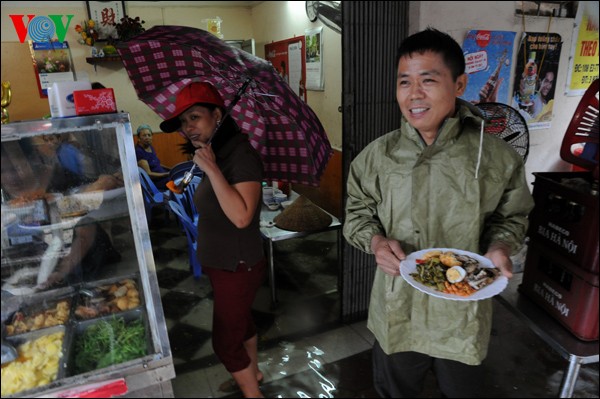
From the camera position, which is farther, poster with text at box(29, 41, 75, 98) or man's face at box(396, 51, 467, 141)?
poster with text at box(29, 41, 75, 98)

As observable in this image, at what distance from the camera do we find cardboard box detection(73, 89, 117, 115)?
1383 mm

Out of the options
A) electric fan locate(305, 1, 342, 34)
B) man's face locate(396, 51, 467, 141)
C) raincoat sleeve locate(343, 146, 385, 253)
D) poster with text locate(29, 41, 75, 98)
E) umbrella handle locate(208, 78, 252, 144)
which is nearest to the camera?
man's face locate(396, 51, 467, 141)

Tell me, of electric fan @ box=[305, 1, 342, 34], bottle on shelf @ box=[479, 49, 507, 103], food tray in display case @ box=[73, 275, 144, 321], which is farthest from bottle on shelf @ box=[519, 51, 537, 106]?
food tray in display case @ box=[73, 275, 144, 321]

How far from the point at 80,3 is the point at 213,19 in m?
2.00

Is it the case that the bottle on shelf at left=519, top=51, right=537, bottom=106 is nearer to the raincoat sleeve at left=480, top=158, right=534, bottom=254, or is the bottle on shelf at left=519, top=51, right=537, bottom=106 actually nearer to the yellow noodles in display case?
the raincoat sleeve at left=480, top=158, right=534, bottom=254

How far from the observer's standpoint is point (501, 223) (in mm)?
1784

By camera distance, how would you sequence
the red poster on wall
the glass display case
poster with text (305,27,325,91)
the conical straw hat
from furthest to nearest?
1. the red poster on wall
2. poster with text (305,27,325,91)
3. the conical straw hat
4. the glass display case

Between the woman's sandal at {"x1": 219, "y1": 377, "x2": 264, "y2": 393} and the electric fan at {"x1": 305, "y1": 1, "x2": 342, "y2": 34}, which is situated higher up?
the electric fan at {"x1": 305, "y1": 1, "x2": 342, "y2": 34}

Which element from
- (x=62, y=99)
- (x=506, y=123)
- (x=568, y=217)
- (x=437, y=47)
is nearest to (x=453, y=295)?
(x=437, y=47)

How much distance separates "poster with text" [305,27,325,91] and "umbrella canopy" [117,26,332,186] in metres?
1.24

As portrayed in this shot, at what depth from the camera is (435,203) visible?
1.73 metres

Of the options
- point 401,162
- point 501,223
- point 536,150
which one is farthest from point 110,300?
point 536,150

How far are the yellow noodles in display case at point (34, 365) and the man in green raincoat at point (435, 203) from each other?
A: 4.55 feet

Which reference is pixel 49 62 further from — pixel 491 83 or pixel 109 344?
pixel 491 83
